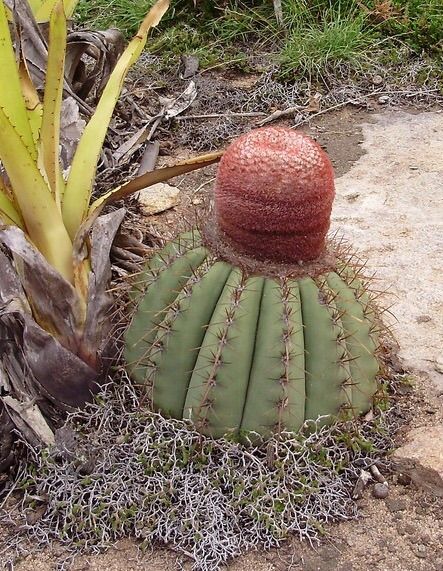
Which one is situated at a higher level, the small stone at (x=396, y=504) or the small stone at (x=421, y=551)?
the small stone at (x=421, y=551)

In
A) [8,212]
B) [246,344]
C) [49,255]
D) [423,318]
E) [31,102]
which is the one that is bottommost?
[423,318]

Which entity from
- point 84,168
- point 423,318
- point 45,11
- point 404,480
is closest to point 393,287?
point 423,318

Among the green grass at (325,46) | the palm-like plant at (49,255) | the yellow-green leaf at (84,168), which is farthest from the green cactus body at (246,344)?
the green grass at (325,46)

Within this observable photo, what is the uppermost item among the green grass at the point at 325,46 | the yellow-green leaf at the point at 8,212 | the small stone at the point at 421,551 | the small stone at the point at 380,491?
the yellow-green leaf at the point at 8,212

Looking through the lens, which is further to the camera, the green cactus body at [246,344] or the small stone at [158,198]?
Result: the small stone at [158,198]

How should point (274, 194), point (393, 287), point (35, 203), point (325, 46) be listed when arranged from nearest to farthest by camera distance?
point (274, 194) → point (35, 203) → point (393, 287) → point (325, 46)

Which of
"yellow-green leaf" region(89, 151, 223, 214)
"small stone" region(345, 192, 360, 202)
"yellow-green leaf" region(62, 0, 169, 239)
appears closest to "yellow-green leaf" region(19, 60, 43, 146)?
"yellow-green leaf" region(62, 0, 169, 239)

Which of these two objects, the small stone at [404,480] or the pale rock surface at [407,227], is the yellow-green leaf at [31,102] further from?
the small stone at [404,480]

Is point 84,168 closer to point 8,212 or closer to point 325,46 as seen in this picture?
point 8,212
